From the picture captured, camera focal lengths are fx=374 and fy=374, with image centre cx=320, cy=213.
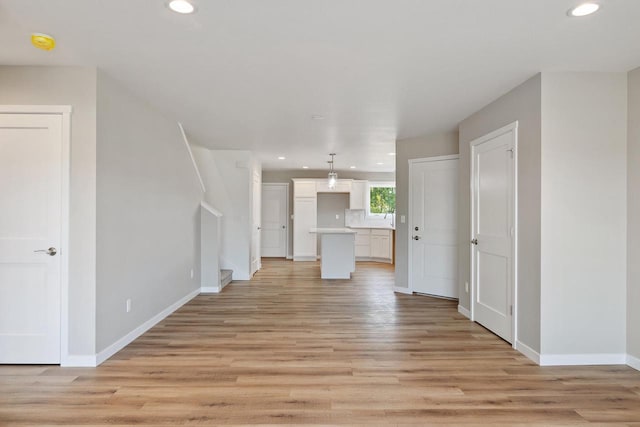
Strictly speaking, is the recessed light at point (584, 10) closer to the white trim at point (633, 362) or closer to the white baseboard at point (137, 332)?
the white trim at point (633, 362)

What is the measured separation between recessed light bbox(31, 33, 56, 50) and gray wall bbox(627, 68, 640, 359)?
432cm

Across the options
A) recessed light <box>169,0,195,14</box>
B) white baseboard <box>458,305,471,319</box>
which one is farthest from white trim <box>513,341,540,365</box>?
recessed light <box>169,0,195,14</box>

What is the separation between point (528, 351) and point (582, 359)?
0.39 metres

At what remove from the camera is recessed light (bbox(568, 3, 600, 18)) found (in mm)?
2084

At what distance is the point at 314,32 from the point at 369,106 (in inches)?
66.8

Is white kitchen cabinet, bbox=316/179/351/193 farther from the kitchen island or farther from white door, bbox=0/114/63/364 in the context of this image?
white door, bbox=0/114/63/364

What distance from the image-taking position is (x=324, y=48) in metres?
2.62

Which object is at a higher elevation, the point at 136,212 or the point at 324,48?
the point at 324,48

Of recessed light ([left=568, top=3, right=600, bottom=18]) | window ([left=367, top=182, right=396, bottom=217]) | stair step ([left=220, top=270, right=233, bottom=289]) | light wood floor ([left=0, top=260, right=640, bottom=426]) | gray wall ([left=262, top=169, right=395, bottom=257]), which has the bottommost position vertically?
light wood floor ([left=0, top=260, right=640, bottom=426])

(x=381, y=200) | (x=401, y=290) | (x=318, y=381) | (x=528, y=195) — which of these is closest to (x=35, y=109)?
(x=318, y=381)

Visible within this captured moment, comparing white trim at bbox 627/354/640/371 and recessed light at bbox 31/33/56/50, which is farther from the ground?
recessed light at bbox 31/33/56/50

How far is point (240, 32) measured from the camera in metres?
2.39

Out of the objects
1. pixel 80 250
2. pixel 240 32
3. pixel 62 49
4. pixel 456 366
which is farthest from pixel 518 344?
pixel 62 49

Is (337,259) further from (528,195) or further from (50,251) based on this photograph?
(50,251)
